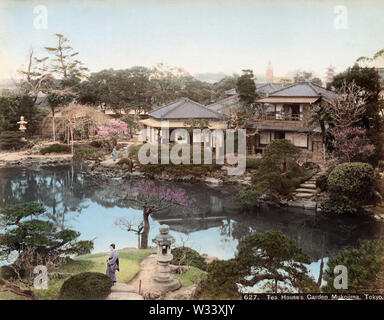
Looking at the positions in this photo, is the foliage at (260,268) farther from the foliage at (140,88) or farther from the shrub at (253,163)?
the foliage at (140,88)

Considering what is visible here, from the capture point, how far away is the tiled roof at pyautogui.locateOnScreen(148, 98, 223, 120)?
27.4 ft

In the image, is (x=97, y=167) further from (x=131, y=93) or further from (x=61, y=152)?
(x=131, y=93)

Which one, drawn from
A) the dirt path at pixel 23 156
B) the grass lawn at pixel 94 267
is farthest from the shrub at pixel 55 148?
the grass lawn at pixel 94 267

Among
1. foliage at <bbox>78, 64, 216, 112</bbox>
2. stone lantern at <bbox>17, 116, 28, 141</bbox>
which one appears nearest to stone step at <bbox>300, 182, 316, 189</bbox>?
foliage at <bbox>78, 64, 216, 112</bbox>

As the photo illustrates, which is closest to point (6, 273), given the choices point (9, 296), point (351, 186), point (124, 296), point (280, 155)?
point (9, 296)

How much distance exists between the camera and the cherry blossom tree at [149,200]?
313 inches

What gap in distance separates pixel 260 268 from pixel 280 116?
3116mm

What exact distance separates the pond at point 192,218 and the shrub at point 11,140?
1.52ft

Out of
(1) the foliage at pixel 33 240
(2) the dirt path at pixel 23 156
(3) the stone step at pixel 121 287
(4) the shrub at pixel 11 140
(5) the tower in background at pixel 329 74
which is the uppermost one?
(5) the tower in background at pixel 329 74

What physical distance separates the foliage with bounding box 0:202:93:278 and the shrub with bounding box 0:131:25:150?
1495mm

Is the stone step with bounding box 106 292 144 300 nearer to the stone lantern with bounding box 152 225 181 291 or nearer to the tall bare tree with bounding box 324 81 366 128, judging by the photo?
the stone lantern with bounding box 152 225 181 291

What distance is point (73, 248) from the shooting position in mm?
7441

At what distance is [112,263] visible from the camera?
710 cm

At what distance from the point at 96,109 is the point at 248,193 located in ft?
11.4
